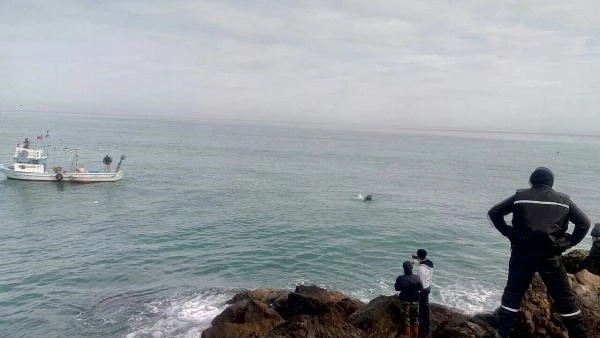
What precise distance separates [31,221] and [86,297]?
21800 millimetres

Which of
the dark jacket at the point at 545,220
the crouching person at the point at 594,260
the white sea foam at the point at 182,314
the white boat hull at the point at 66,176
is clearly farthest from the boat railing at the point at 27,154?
the dark jacket at the point at 545,220

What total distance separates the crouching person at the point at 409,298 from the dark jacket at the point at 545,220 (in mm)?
4418

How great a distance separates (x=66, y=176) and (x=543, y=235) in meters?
65.0

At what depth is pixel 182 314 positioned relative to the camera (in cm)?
2045

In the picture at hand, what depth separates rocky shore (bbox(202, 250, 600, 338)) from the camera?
10.7 meters

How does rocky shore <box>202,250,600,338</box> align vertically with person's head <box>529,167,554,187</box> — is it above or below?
below

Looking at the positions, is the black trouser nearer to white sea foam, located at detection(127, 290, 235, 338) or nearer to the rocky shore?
the rocky shore

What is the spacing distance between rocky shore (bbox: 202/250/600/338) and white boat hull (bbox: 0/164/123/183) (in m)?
52.7

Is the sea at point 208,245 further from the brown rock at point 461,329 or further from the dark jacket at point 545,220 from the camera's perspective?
the dark jacket at point 545,220

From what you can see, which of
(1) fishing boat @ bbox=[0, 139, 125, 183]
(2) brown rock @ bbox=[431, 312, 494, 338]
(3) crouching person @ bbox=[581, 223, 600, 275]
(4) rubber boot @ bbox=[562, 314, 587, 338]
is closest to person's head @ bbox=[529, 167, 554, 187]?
(4) rubber boot @ bbox=[562, 314, 587, 338]

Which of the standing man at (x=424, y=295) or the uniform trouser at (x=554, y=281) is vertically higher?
the uniform trouser at (x=554, y=281)

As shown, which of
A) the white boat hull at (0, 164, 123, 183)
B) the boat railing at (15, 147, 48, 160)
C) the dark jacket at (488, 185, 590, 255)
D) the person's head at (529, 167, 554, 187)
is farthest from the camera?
the boat railing at (15, 147, 48, 160)

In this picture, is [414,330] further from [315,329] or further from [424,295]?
[315,329]

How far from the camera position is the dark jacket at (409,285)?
38.2ft
